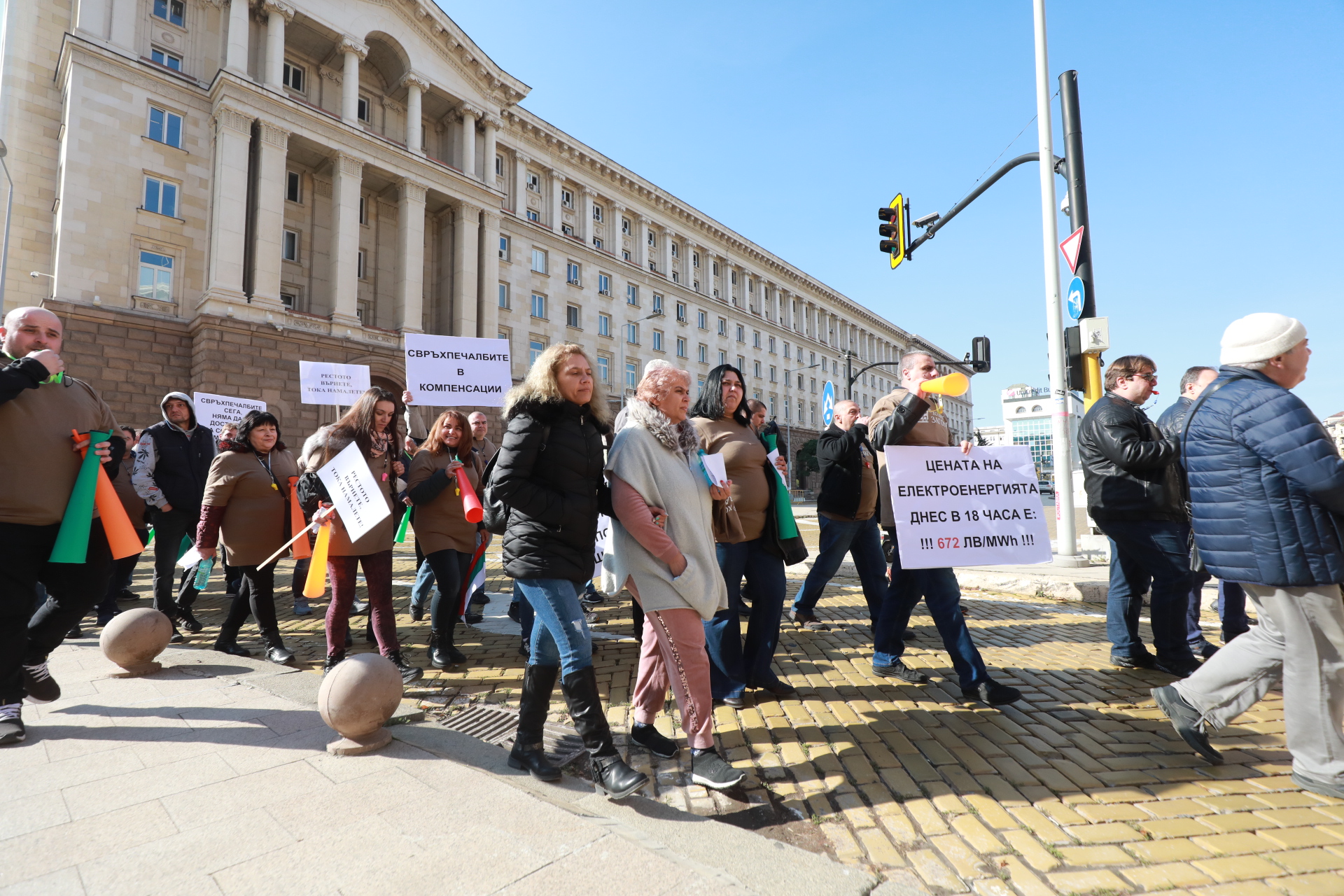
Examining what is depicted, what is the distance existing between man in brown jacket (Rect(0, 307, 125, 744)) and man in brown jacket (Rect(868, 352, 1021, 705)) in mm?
4449

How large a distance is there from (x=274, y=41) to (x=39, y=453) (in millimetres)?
29914

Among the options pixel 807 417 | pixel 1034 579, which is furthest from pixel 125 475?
pixel 807 417

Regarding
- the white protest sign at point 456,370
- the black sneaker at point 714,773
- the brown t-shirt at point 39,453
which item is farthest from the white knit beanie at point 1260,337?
the white protest sign at point 456,370

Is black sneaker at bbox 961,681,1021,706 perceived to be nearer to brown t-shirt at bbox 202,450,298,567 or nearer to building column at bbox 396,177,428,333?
brown t-shirt at bbox 202,450,298,567

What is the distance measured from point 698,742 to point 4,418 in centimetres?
372

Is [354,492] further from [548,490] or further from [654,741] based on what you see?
[654,741]

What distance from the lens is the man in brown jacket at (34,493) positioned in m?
3.29

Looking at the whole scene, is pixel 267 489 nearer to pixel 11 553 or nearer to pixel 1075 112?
pixel 11 553

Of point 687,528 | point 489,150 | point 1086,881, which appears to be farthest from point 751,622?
point 489,150

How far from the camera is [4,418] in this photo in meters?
3.31

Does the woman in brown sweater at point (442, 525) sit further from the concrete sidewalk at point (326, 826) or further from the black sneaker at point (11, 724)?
the black sneaker at point (11, 724)

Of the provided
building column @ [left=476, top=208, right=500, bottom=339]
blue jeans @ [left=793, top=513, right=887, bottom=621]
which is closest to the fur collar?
blue jeans @ [left=793, top=513, right=887, bottom=621]

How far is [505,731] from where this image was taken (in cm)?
349

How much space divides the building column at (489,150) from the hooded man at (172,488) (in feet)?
102
